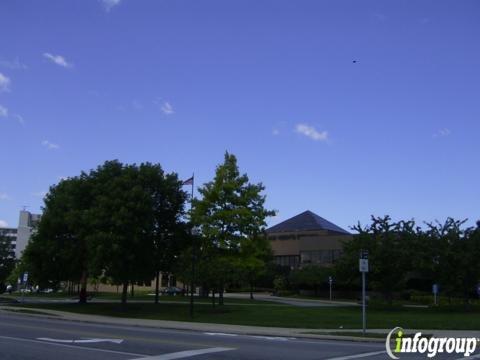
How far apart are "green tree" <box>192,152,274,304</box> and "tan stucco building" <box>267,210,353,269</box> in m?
44.8

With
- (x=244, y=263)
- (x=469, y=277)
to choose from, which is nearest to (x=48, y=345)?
(x=244, y=263)

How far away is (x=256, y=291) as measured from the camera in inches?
3740

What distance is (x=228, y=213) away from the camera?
39250 millimetres

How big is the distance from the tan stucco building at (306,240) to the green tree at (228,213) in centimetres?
4476

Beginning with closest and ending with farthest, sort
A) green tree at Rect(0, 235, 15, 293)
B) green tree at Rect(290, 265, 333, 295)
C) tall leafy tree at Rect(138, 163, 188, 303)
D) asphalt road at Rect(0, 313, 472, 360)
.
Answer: asphalt road at Rect(0, 313, 472, 360)
tall leafy tree at Rect(138, 163, 188, 303)
green tree at Rect(290, 265, 333, 295)
green tree at Rect(0, 235, 15, 293)

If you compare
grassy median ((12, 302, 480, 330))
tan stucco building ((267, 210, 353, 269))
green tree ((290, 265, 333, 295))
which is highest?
tan stucco building ((267, 210, 353, 269))

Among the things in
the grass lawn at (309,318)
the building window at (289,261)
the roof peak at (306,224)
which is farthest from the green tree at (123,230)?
the roof peak at (306,224)

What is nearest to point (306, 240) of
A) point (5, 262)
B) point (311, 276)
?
point (311, 276)

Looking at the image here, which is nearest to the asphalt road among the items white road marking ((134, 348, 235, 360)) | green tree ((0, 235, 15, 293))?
white road marking ((134, 348, 235, 360))

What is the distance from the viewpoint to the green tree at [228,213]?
1553 inches

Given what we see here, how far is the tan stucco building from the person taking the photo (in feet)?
294

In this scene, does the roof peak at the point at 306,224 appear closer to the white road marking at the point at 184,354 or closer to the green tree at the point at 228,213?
the green tree at the point at 228,213

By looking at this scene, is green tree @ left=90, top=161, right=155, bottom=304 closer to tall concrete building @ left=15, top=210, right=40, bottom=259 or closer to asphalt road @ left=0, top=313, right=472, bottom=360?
asphalt road @ left=0, top=313, right=472, bottom=360

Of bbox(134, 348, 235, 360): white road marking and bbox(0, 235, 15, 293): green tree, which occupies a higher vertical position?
bbox(0, 235, 15, 293): green tree
